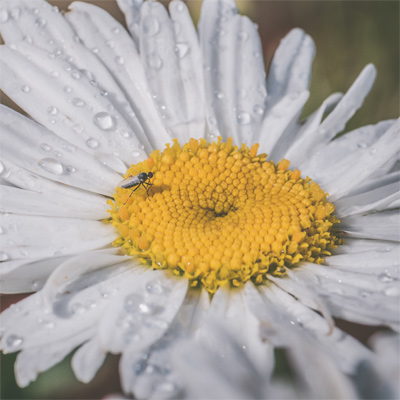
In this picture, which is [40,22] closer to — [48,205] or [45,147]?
[45,147]

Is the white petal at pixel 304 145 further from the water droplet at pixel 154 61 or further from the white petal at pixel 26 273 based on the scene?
the white petal at pixel 26 273

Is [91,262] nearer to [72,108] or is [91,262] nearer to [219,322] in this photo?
[219,322]

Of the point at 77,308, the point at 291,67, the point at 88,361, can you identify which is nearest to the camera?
the point at 88,361

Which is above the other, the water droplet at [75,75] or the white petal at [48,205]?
the water droplet at [75,75]

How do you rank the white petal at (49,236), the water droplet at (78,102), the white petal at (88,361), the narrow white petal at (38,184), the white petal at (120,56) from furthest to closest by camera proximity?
the white petal at (120,56) < the water droplet at (78,102) < the narrow white petal at (38,184) < the white petal at (49,236) < the white petal at (88,361)

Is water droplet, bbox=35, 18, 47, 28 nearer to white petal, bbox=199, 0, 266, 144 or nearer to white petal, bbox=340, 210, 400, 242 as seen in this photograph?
white petal, bbox=199, 0, 266, 144

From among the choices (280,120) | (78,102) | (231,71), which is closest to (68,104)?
(78,102)

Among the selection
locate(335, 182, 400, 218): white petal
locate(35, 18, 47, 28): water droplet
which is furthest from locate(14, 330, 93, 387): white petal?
locate(35, 18, 47, 28): water droplet

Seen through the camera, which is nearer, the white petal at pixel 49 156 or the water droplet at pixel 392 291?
the water droplet at pixel 392 291

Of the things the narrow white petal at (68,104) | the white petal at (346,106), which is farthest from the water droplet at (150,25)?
the white petal at (346,106)
